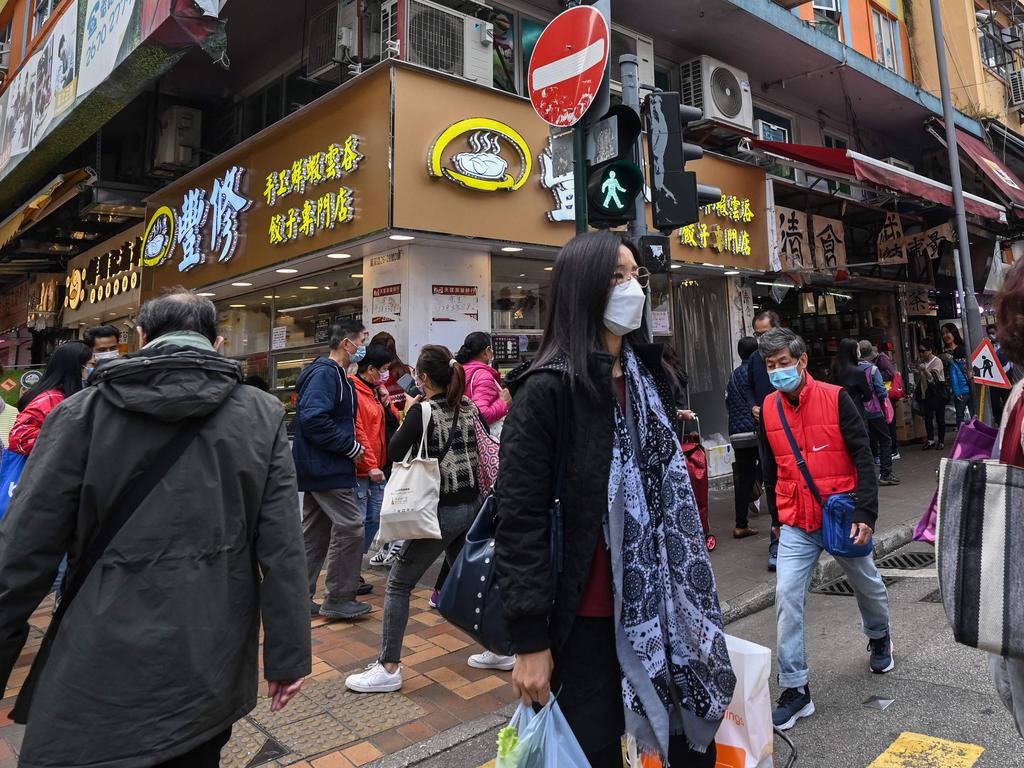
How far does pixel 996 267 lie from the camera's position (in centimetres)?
1546

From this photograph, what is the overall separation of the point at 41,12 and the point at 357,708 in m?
15.5

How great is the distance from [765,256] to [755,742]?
32.3ft

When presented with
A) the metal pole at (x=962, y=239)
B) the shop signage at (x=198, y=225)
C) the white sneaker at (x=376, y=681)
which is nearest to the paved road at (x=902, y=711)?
the white sneaker at (x=376, y=681)

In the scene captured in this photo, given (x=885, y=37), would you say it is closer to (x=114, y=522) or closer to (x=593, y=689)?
(x=593, y=689)

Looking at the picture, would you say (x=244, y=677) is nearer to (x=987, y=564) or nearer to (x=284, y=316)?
(x=987, y=564)

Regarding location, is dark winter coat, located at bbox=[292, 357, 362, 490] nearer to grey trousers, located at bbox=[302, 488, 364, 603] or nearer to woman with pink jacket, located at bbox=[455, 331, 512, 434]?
grey trousers, located at bbox=[302, 488, 364, 603]

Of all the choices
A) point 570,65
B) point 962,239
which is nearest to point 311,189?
point 570,65

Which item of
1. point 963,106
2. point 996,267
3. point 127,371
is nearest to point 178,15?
point 127,371

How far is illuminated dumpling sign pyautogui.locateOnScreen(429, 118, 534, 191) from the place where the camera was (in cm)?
709

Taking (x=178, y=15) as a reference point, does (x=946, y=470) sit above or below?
below

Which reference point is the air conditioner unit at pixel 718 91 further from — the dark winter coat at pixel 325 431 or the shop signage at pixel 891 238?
the dark winter coat at pixel 325 431

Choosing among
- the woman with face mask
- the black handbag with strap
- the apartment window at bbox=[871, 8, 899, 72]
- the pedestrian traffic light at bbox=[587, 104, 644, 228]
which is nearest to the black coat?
the woman with face mask

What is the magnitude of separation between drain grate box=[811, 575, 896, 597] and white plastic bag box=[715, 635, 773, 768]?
3.60 metres

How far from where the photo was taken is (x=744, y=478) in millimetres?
6902
